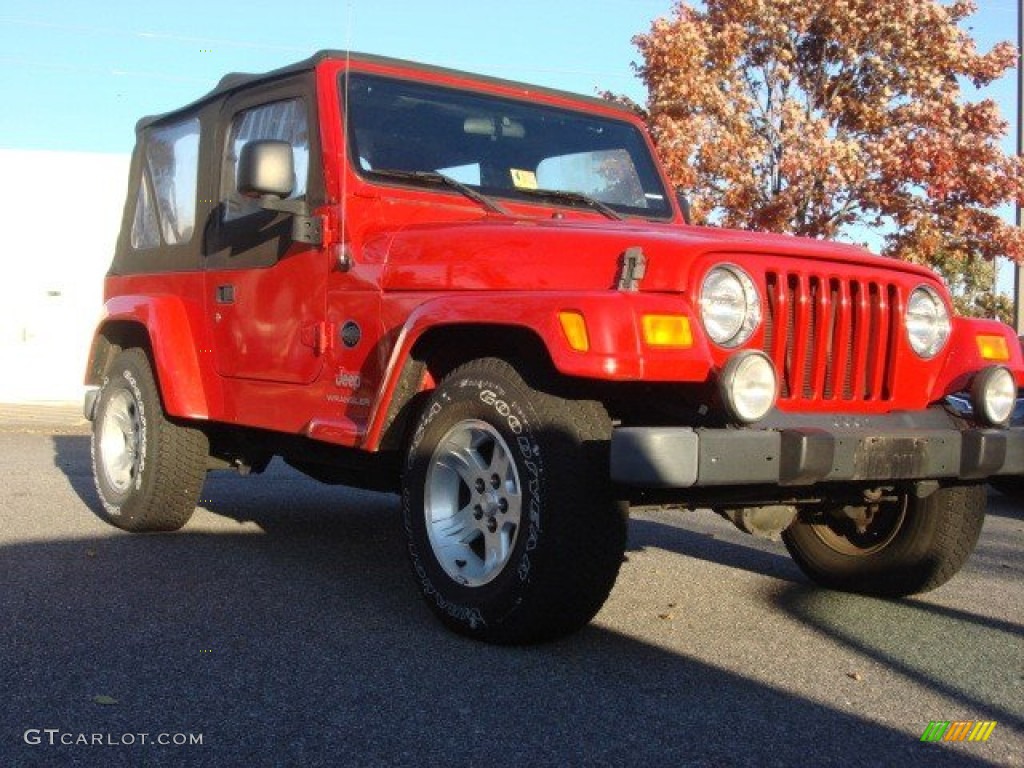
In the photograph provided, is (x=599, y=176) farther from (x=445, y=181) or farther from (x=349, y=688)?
(x=349, y=688)

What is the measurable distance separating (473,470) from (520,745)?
4.12ft

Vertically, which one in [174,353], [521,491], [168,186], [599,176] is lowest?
[521,491]

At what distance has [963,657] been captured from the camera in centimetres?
423

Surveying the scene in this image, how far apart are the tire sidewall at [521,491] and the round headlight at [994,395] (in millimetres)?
1672

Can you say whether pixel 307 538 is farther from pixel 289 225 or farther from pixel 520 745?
pixel 520 745

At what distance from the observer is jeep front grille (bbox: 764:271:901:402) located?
13.6 ft

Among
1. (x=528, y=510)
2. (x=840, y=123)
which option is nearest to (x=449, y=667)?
(x=528, y=510)

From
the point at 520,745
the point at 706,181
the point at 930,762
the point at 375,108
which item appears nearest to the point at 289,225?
the point at 375,108

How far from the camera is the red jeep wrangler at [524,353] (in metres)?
3.85

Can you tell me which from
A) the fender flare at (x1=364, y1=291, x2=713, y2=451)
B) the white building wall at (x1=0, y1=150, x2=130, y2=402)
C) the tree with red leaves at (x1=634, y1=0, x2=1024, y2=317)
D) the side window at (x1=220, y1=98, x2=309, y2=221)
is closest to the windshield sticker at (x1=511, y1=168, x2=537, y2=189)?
the side window at (x1=220, y1=98, x2=309, y2=221)

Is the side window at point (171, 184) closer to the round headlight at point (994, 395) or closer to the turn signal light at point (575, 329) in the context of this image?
the turn signal light at point (575, 329)

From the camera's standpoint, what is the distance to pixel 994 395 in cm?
445

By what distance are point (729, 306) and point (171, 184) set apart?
3.60 m

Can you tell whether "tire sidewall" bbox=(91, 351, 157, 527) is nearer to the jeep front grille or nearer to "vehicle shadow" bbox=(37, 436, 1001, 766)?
"vehicle shadow" bbox=(37, 436, 1001, 766)
